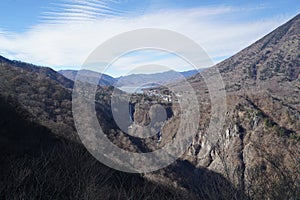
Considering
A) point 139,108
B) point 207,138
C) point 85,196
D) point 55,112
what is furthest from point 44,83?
point 85,196

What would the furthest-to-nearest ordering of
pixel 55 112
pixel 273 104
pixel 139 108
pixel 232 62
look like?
pixel 232 62, pixel 273 104, pixel 139 108, pixel 55 112

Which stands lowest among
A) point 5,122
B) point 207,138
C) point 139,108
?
point 207,138

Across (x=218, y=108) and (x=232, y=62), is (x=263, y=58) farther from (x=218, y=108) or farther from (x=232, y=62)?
(x=218, y=108)

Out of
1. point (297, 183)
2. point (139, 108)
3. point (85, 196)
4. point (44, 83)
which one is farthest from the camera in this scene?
point (139, 108)

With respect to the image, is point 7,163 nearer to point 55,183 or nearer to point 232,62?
point 55,183

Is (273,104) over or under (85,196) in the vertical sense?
under

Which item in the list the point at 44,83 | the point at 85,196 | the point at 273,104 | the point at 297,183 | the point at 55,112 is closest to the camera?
the point at 297,183

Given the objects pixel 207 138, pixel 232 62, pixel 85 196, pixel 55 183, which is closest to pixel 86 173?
pixel 55 183

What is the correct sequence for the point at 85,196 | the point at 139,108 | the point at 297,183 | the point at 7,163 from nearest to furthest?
1. the point at 297,183
2. the point at 85,196
3. the point at 7,163
4. the point at 139,108

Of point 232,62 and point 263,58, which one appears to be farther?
point 232,62
